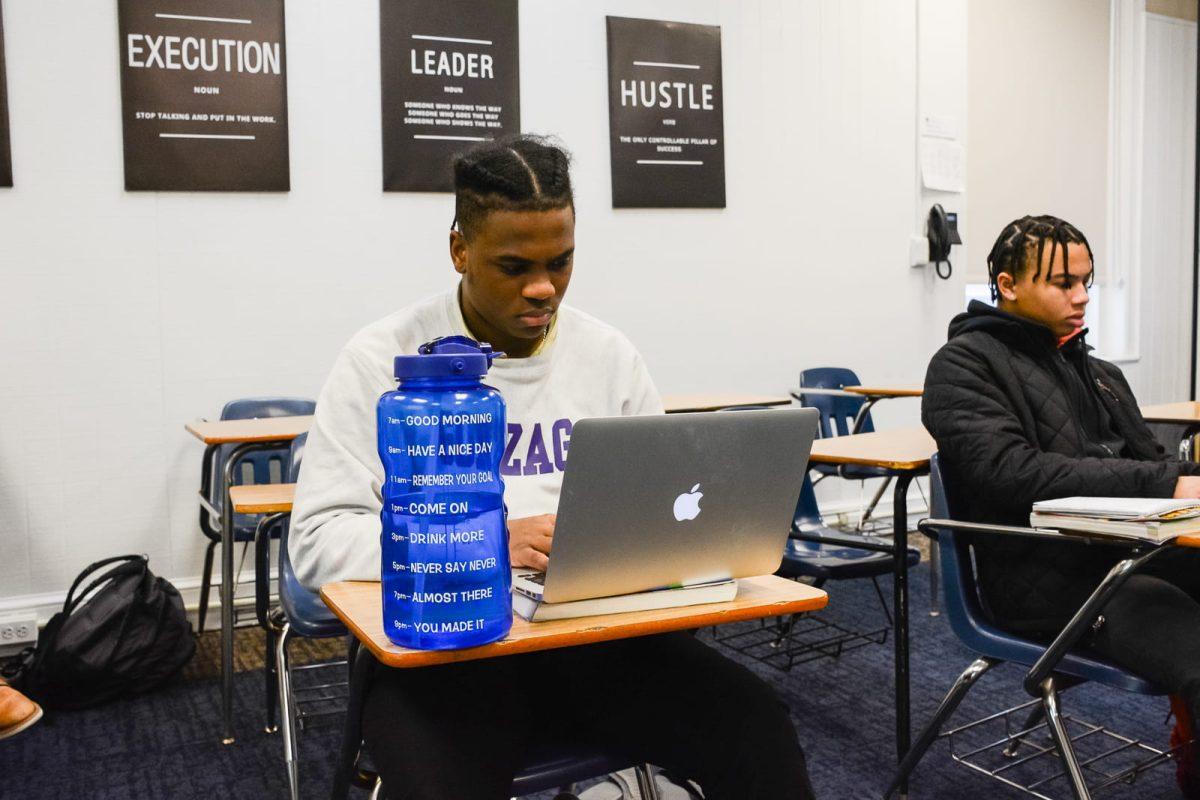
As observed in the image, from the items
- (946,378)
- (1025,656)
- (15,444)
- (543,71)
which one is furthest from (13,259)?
(1025,656)

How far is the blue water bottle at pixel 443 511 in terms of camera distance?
93 centimetres

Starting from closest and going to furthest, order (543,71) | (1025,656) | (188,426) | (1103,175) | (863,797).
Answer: (1025,656) → (863,797) → (188,426) → (543,71) → (1103,175)

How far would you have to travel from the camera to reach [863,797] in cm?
221

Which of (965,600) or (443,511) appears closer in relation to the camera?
(443,511)

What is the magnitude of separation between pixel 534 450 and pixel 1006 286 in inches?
51.0

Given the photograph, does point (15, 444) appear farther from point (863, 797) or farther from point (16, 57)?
point (863, 797)

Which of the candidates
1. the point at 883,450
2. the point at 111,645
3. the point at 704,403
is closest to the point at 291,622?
the point at 111,645

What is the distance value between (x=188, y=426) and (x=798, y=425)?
261 cm

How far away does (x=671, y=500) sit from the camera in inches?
40.8

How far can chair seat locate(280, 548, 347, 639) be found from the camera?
6.75 ft

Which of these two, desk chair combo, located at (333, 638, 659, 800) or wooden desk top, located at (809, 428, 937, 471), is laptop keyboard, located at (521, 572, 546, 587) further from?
wooden desk top, located at (809, 428, 937, 471)

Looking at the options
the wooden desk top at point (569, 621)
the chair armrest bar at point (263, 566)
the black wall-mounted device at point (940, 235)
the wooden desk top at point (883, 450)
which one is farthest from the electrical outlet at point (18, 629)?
the black wall-mounted device at point (940, 235)

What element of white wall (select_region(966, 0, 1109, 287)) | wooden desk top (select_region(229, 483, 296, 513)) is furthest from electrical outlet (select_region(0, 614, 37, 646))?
white wall (select_region(966, 0, 1109, 287))

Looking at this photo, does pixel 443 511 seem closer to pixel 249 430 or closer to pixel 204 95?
pixel 249 430
